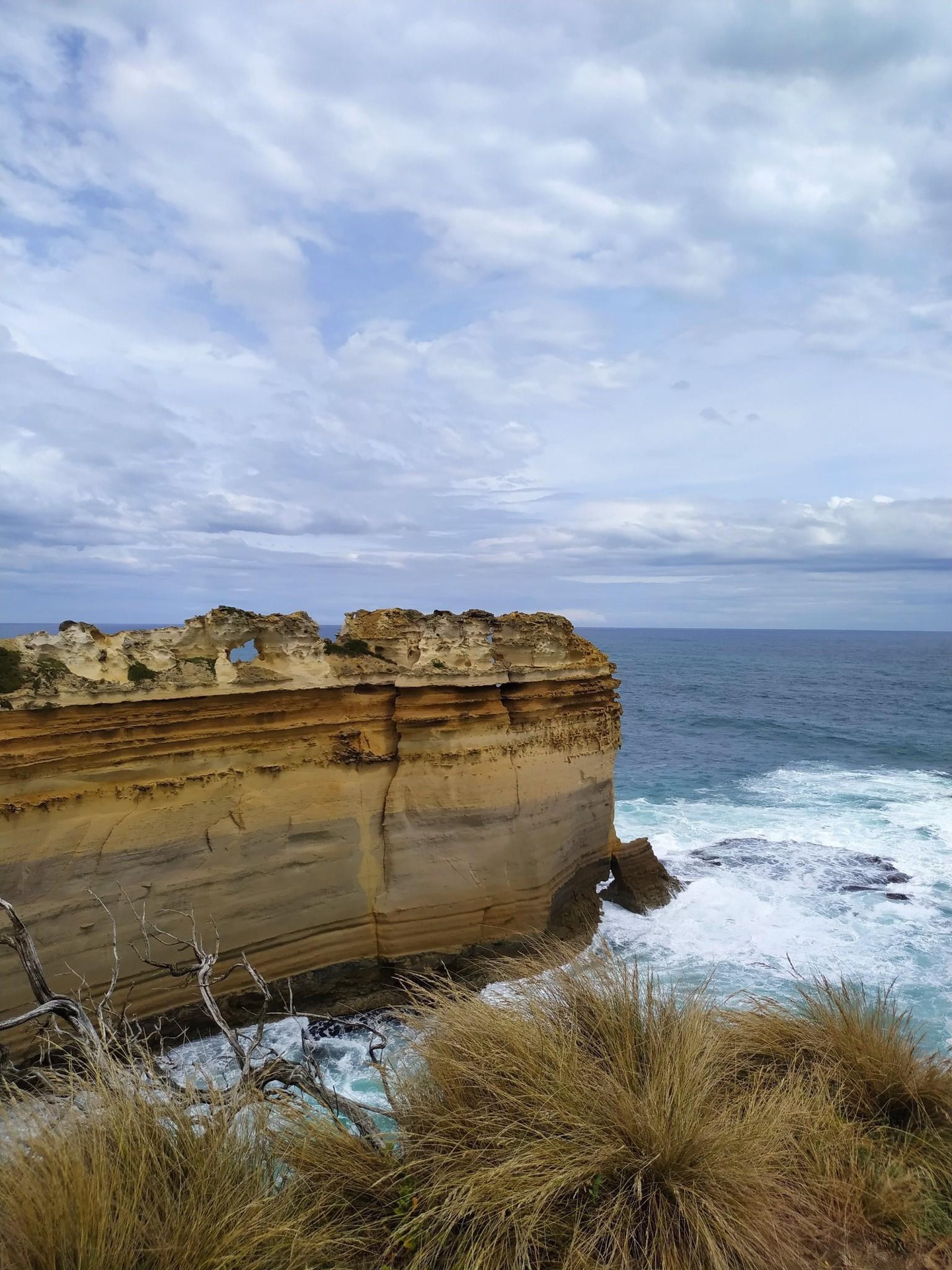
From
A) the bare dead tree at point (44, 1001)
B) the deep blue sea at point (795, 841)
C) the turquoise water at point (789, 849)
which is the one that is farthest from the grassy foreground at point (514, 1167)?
the deep blue sea at point (795, 841)

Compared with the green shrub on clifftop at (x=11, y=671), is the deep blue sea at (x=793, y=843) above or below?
below

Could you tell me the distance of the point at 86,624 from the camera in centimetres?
634

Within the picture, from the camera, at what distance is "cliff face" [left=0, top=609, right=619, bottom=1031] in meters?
6.21

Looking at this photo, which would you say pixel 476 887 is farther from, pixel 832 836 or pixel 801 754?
pixel 801 754

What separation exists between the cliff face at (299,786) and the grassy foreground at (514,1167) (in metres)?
3.10

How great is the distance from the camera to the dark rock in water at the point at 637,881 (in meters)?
10.9

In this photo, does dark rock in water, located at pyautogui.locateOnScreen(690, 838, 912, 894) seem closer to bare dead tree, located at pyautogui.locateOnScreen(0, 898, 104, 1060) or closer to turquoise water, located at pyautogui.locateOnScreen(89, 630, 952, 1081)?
turquoise water, located at pyautogui.locateOnScreen(89, 630, 952, 1081)

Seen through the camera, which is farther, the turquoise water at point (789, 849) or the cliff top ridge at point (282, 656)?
the turquoise water at point (789, 849)

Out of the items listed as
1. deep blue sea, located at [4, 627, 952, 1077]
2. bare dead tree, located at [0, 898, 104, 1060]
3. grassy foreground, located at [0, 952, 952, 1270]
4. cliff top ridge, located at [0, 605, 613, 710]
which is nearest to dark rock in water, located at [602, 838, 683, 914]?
deep blue sea, located at [4, 627, 952, 1077]

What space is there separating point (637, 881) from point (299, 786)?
19.6 ft

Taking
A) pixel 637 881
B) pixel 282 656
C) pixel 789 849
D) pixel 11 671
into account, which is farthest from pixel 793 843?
pixel 11 671

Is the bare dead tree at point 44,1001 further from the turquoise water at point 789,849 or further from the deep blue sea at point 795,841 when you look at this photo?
the deep blue sea at point 795,841

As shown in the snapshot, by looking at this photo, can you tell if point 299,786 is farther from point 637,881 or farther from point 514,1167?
point 637,881

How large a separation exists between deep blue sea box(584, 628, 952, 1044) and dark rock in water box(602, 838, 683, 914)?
0.76 ft
